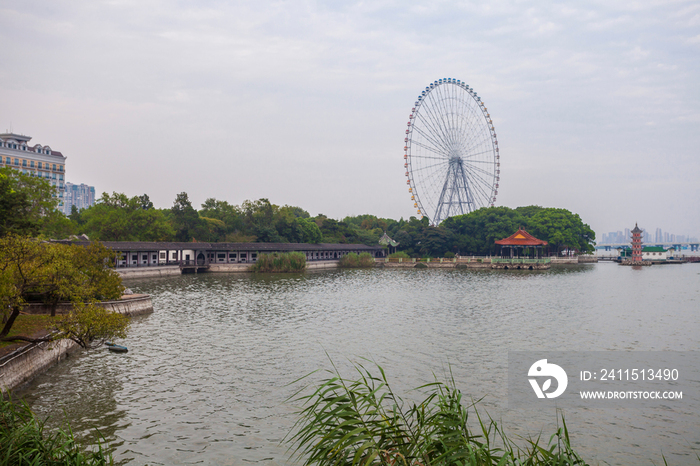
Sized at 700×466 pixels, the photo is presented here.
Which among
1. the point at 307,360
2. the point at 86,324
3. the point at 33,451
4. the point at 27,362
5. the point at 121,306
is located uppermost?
the point at 86,324

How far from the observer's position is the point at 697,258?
138m

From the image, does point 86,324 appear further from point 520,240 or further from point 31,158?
point 31,158

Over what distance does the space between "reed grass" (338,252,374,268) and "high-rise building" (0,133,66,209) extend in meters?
59.9

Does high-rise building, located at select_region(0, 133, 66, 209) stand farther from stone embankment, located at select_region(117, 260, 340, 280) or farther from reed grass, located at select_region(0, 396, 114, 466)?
reed grass, located at select_region(0, 396, 114, 466)

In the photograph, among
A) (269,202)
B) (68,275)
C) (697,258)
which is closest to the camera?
(68,275)

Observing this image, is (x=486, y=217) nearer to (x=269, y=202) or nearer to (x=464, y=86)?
(x=464, y=86)

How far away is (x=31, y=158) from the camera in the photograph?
108 meters

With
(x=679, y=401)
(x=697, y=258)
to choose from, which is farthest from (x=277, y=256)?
(x=697, y=258)

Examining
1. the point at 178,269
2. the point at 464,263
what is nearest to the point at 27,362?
the point at 178,269

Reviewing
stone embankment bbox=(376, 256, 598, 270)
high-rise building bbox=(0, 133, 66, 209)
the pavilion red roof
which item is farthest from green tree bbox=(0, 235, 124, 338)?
high-rise building bbox=(0, 133, 66, 209)

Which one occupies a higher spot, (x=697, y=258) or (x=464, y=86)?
(x=464, y=86)

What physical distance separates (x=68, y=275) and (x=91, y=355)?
3.65 meters

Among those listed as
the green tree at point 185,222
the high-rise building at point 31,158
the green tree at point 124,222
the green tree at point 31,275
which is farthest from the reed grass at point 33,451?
the high-rise building at point 31,158

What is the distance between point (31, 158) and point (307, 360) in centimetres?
11230
